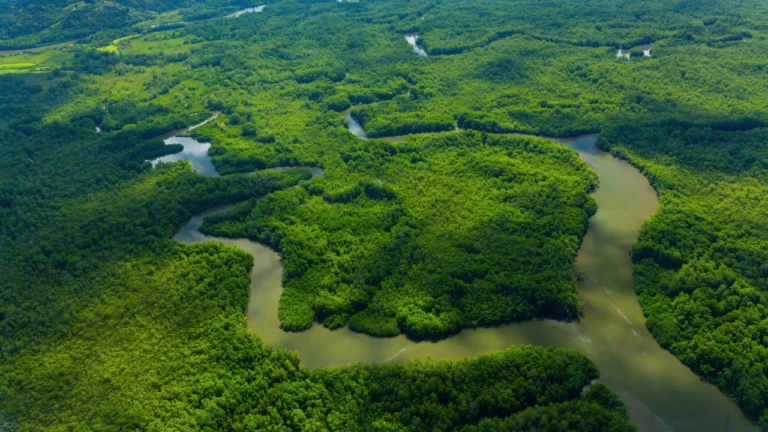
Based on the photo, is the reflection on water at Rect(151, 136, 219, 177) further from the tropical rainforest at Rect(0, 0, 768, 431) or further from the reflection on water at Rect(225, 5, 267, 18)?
the reflection on water at Rect(225, 5, 267, 18)

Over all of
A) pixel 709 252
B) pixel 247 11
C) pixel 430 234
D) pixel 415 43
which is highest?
pixel 247 11

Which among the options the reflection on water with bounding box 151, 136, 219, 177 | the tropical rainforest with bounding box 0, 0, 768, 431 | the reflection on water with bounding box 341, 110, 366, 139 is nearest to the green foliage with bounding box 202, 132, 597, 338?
the tropical rainforest with bounding box 0, 0, 768, 431

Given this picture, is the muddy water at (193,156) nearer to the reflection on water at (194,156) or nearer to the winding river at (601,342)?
the reflection on water at (194,156)

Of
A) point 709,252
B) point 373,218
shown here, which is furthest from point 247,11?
point 709,252

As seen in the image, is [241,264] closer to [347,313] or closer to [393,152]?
[347,313]

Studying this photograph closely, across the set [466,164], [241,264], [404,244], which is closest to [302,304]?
[241,264]

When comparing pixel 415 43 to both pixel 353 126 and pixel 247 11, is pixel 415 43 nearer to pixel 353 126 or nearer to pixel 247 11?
pixel 353 126
